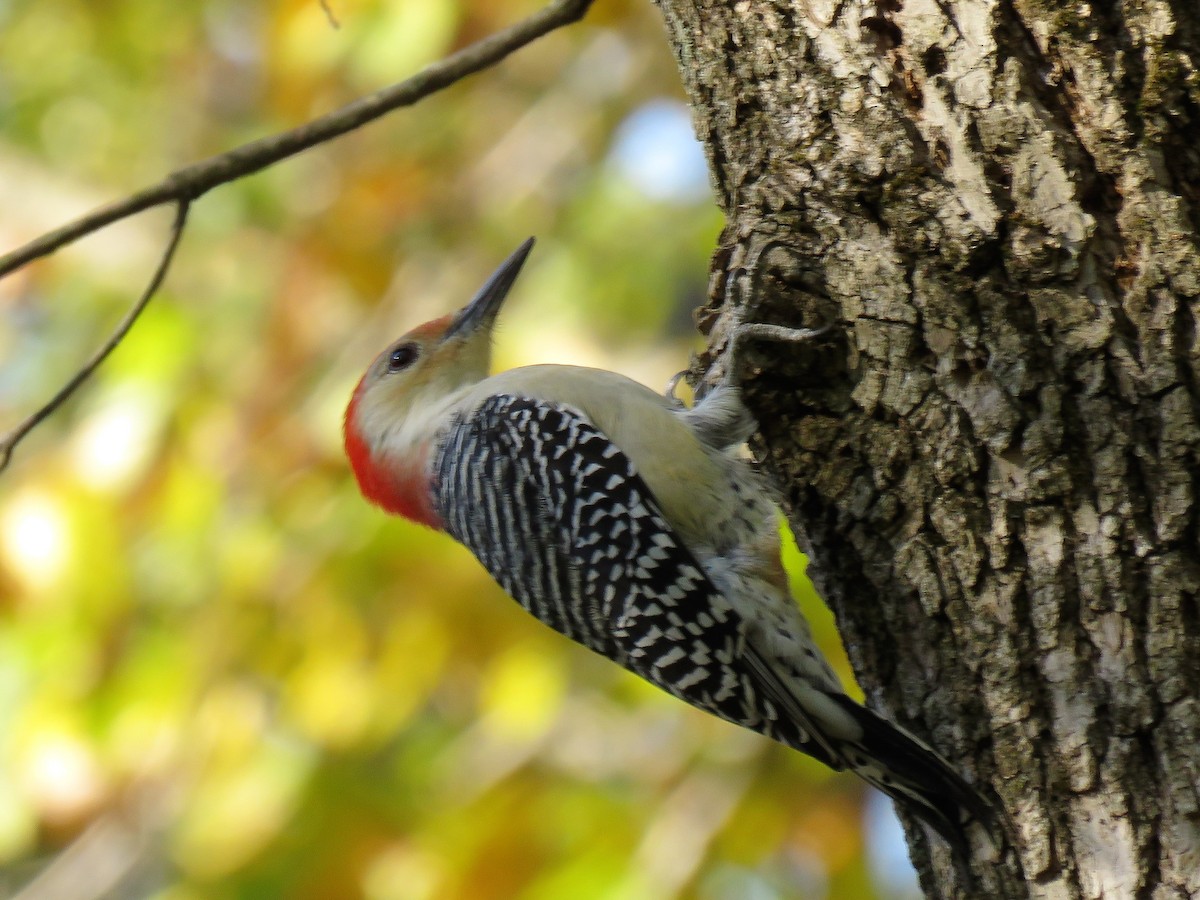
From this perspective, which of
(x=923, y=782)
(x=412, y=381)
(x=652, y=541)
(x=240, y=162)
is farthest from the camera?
(x=412, y=381)

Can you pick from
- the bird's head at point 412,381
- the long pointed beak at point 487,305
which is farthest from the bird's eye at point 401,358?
the long pointed beak at point 487,305

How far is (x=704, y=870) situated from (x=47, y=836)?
3.28m

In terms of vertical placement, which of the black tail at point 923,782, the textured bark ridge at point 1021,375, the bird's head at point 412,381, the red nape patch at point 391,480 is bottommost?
the black tail at point 923,782

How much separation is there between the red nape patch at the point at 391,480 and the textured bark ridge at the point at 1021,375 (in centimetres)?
225

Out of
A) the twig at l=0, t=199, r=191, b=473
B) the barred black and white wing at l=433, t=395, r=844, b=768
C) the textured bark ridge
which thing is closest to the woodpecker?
the barred black and white wing at l=433, t=395, r=844, b=768

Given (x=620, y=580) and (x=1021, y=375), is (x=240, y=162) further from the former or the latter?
(x=1021, y=375)

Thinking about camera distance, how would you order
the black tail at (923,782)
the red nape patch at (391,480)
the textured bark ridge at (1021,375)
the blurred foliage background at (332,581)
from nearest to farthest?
1. the textured bark ridge at (1021,375)
2. the black tail at (923,782)
3. the red nape patch at (391,480)
4. the blurred foliage background at (332,581)

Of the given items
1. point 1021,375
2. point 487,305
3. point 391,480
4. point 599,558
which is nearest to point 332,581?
point 391,480

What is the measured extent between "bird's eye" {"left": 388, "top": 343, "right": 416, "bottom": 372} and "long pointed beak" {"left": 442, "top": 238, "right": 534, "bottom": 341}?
156mm

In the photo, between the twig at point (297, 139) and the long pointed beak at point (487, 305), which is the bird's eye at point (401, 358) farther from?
the twig at point (297, 139)

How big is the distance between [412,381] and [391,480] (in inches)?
17.6

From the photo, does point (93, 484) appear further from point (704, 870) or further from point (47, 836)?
point (704, 870)

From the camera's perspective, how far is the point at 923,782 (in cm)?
315

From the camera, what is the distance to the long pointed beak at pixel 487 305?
5458mm
